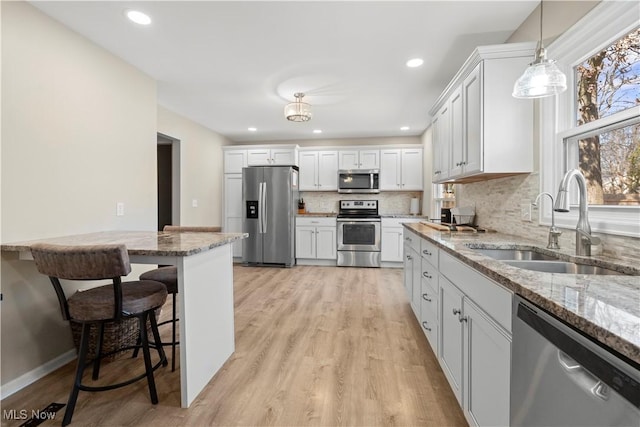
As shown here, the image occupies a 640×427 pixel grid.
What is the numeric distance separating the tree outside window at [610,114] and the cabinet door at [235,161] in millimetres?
4801

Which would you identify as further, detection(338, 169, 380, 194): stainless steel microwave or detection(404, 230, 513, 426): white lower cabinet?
detection(338, 169, 380, 194): stainless steel microwave

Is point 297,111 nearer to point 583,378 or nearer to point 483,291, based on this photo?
point 483,291

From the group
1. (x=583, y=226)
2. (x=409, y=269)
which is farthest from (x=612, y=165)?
(x=409, y=269)

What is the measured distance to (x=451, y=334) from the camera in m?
1.62

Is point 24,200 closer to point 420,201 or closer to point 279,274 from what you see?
point 279,274

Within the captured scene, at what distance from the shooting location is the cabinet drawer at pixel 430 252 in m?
1.98

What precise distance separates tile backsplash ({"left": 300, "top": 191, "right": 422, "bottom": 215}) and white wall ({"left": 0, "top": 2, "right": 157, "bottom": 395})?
358cm

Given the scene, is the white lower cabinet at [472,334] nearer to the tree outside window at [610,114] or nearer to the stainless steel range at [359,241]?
the tree outside window at [610,114]

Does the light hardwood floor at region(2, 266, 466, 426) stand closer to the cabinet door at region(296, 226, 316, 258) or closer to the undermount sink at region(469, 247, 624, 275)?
the undermount sink at region(469, 247, 624, 275)

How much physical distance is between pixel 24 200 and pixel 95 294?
86 centimetres

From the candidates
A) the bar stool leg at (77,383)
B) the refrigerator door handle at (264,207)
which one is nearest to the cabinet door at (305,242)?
the refrigerator door handle at (264,207)

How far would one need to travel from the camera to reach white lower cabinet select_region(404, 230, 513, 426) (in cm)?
105

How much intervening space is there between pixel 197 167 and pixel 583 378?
498 centimetres

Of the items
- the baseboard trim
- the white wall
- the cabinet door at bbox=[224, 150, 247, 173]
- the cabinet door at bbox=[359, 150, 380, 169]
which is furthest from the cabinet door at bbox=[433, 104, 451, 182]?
the cabinet door at bbox=[224, 150, 247, 173]
